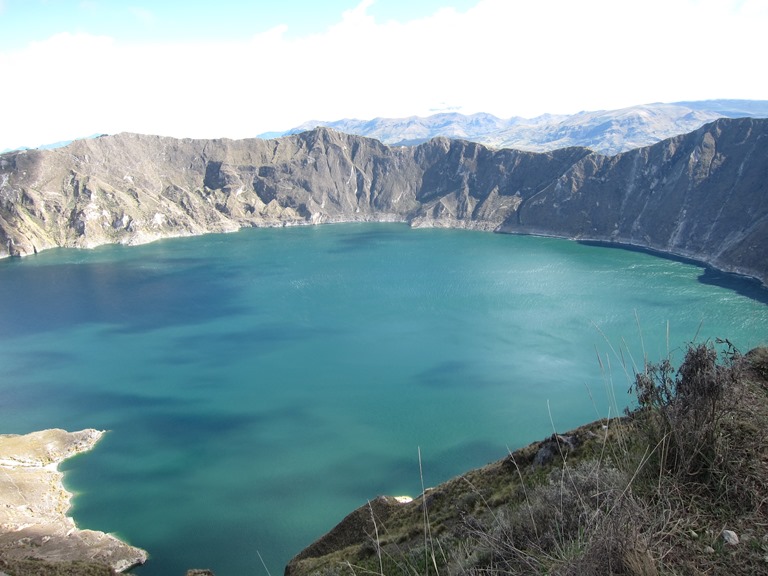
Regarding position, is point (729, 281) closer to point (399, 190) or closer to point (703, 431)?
point (703, 431)

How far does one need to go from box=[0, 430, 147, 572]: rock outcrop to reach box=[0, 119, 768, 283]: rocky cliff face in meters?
95.9

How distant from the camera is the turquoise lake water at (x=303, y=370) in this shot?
34594 mm

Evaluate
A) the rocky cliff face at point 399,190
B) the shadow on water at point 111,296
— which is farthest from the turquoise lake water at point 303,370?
the rocky cliff face at point 399,190

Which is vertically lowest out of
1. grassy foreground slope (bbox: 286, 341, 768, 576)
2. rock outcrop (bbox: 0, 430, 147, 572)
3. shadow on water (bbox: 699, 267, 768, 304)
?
rock outcrop (bbox: 0, 430, 147, 572)

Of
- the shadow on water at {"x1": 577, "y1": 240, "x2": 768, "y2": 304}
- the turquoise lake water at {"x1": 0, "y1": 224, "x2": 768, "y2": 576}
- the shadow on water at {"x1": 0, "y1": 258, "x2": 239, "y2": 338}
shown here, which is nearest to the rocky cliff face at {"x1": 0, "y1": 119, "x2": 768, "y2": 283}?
the shadow on water at {"x1": 577, "y1": 240, "x2": 768, "y2": 304}

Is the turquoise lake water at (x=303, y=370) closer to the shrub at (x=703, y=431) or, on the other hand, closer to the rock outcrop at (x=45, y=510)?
the rock outcrop at (x=45, y=510)

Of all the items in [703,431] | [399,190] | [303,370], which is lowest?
[303,370]

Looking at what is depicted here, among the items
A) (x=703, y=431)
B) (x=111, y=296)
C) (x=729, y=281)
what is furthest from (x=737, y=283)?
(x=111, y=296)

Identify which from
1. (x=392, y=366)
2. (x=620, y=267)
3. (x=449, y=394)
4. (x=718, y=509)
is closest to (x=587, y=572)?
(x=718, y=509)

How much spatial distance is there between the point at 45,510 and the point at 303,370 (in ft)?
86.7

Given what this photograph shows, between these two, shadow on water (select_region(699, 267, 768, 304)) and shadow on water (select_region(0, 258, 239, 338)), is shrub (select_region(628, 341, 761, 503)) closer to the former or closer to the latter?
shadow on water (select_region(0, 258, 239, 338))

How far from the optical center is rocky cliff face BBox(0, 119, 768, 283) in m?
110

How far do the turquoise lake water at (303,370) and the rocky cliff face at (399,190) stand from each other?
Answer: 1896 centimetres

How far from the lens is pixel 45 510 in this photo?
33.8 meters
